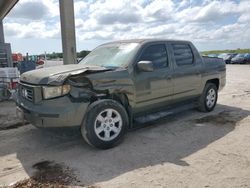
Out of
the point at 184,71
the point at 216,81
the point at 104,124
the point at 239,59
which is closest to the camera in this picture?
the point at 104,124

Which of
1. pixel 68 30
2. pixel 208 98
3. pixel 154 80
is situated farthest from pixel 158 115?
pixel 68 30

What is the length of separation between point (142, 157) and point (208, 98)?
3.51m

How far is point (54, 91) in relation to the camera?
173 inches

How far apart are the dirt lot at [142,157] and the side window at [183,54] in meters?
1.33

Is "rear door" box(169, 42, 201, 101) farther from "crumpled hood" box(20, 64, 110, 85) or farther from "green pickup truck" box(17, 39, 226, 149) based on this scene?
"crumpled hood" box(20, 64, 110, 85)

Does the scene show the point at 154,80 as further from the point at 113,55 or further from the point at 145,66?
the point at 113,55

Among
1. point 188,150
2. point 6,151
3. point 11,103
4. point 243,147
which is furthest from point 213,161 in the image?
point 11,103

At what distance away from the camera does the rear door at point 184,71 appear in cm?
608

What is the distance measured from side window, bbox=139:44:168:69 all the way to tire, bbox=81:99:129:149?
3.89 ft

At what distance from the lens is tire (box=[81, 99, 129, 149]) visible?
4523 mm

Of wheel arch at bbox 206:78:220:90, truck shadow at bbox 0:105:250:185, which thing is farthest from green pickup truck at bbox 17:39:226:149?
wheel arch at bbox 206:78:220:90

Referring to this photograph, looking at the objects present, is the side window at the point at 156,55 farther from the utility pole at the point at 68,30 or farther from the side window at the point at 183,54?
the utility pole at the point at 68,30

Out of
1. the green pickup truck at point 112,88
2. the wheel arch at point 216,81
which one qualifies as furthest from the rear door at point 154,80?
the wheel arch at point 216,81

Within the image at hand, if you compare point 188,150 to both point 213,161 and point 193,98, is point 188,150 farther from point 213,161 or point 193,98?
point 193,98
